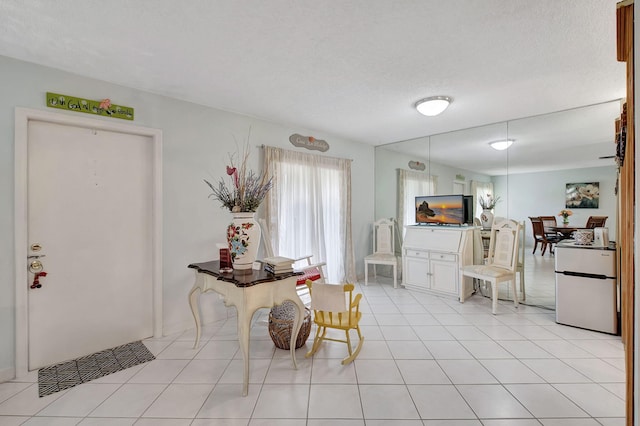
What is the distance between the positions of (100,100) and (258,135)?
1.69m

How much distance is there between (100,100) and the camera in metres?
2.67

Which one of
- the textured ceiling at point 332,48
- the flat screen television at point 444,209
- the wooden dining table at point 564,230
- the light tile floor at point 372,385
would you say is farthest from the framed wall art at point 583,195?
the light tile floor at point 372,385

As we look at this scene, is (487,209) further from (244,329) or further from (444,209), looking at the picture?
(244,329)

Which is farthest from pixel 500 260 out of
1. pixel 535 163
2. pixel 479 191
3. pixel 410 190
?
pixel 410 190

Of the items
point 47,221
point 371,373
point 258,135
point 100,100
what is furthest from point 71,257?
point 371,373

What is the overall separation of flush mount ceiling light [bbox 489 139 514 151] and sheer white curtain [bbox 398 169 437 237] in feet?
3.21

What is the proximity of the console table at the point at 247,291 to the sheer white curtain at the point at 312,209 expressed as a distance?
5.21 feet

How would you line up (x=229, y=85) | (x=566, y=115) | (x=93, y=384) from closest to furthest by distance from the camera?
(x=93, y=384), (x=229, y=85), (x=566, y=115)

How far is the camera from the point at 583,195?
142 inches

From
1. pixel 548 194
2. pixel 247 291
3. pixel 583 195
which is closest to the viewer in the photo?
pixel 247 291

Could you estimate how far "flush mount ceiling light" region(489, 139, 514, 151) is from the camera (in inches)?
162

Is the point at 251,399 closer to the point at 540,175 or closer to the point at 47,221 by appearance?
the point at 47,221

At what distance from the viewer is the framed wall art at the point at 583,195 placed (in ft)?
11.5

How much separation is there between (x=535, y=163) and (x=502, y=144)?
0.52m
